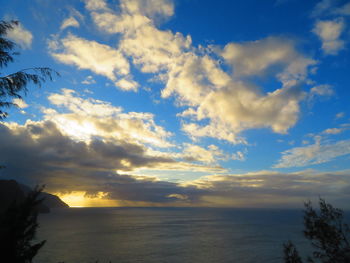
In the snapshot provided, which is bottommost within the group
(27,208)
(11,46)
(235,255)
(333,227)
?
(235,255)

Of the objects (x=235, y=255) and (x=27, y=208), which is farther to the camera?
(x=235, y=255)

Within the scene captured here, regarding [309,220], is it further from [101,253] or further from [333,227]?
[101,253]

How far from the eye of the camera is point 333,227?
576 inches

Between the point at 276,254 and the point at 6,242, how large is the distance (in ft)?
269

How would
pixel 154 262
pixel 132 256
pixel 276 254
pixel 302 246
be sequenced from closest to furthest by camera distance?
pixel 154 262, pixel 132 256, pixel 276 254, pixel 302 246

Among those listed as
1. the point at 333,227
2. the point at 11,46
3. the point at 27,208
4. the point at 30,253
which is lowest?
the point at 30,253

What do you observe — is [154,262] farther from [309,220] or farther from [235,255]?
[309,220]

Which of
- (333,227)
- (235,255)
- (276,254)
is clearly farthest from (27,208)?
(276,254)

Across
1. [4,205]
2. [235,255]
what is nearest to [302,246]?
[235,255]

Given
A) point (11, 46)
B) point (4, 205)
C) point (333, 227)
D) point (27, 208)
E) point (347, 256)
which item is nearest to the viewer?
point (11, 46)

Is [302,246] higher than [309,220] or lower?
lower

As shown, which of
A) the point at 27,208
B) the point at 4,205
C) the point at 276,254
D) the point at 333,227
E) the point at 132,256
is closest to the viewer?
the point at 333,227

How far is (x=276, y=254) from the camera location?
242 ft

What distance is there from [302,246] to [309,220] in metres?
91.0
